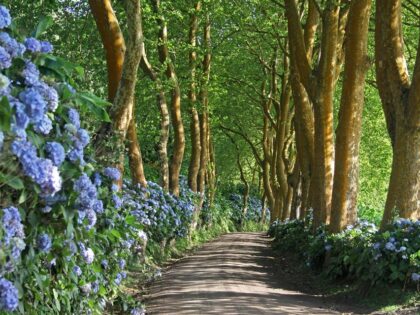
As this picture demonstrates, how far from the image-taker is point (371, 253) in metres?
10.6

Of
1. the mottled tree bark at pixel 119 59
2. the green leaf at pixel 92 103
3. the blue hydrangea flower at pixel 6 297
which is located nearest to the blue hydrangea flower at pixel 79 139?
the green leaf at pixel 92 103

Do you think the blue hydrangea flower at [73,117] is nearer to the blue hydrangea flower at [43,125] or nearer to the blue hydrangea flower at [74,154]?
the blue hydrangea flower at [74,154]

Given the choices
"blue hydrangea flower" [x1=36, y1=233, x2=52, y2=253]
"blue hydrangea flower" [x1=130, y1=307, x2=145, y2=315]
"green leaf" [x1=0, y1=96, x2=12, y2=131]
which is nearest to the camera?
"green leaf" [x1=0, y1=96, x2=12, y2=131]

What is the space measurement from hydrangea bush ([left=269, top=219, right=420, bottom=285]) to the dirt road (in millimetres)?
994

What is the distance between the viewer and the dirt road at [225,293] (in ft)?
29.5

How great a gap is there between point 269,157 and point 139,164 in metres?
22.1

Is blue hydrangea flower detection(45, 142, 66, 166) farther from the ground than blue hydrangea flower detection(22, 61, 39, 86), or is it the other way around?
blue hydrangea flower detection(22, 61, 39, 86)

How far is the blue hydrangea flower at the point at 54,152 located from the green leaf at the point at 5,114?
521 mm

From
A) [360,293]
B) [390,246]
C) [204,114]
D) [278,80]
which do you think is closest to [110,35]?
[390,246]

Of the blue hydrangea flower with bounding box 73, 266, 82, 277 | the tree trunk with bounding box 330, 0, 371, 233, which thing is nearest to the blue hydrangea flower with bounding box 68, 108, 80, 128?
the blue hydrangea flower with bounding box 73, 266, 82, 277

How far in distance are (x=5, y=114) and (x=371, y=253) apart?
8161mm

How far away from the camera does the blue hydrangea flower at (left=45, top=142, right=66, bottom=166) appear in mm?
4227

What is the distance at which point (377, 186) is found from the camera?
42.3m

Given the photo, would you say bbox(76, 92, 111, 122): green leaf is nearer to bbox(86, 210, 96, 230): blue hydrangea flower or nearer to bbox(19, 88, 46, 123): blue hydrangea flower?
bbox(86, 210, 96, 230): blue hydrangea flower
